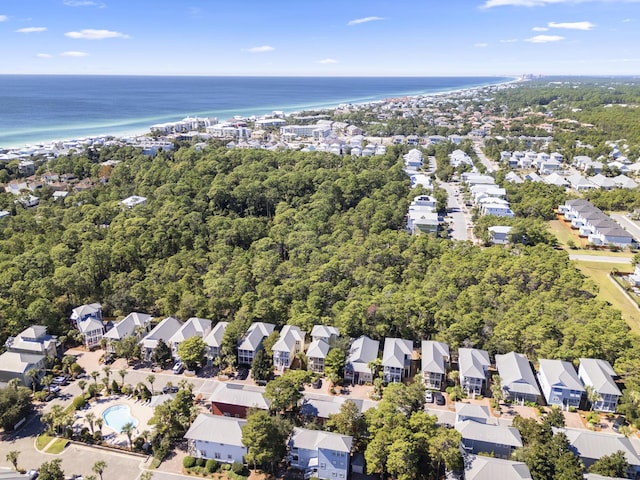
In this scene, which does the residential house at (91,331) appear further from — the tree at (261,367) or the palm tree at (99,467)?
the palm tree at (99,467)

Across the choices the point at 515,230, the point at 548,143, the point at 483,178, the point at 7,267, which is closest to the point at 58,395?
the point at 7,267

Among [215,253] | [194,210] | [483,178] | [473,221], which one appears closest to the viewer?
[215,253]

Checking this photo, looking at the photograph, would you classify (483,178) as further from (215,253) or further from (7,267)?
(7,267)

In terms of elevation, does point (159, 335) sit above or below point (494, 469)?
above

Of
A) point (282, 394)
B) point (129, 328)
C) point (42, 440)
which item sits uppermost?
point (282, 394)

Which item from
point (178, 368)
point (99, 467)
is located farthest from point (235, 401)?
point (99, 467)

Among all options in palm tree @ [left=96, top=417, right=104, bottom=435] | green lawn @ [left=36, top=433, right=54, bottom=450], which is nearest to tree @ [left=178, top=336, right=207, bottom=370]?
palm tree @ [left=96, top=417, right=104, bottom=435]

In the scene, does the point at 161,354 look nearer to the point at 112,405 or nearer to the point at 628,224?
the point at 112,405

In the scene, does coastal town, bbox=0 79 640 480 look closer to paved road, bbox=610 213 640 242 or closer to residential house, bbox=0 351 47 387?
residential house, bbox=0 351 47 387
